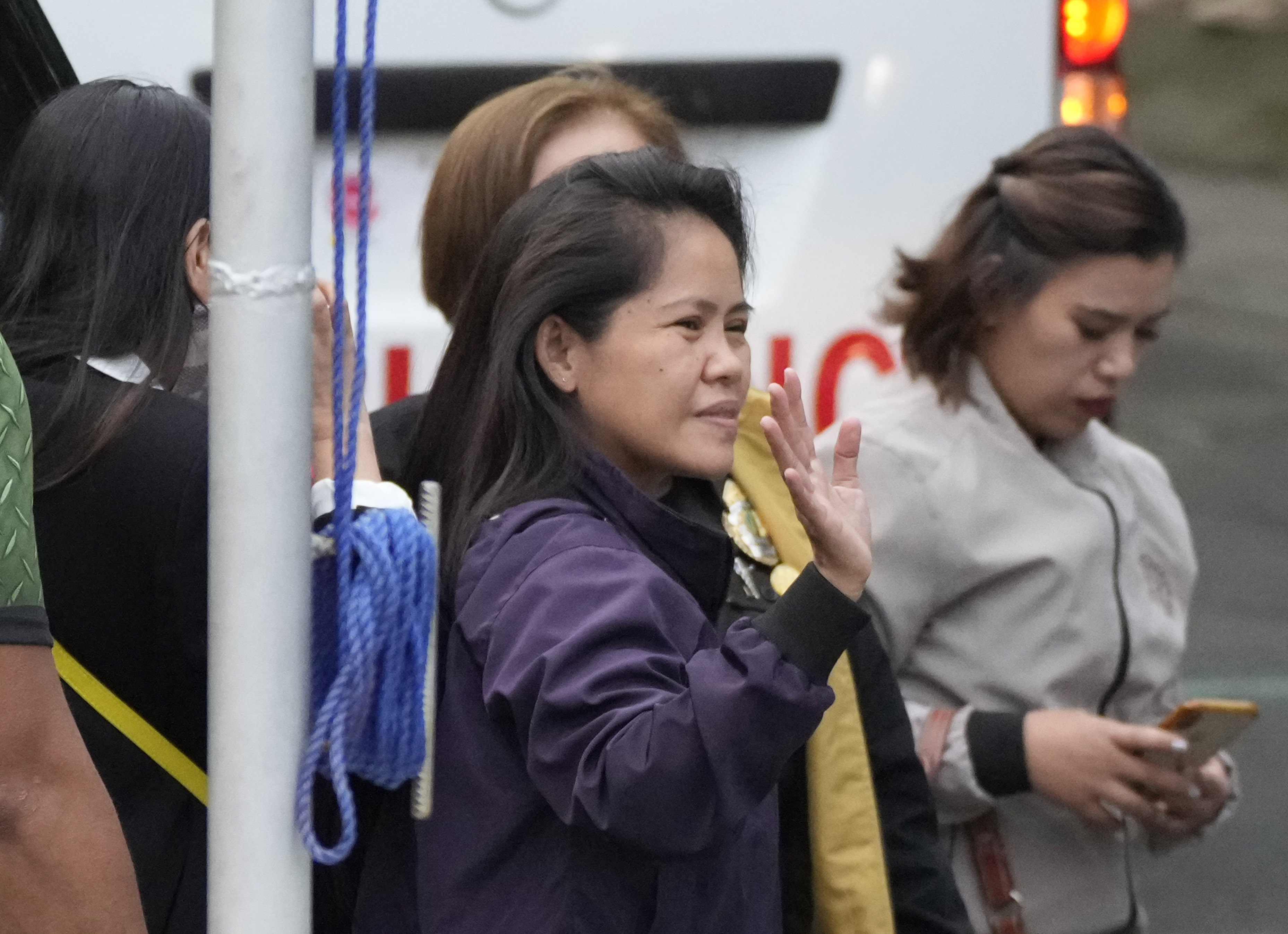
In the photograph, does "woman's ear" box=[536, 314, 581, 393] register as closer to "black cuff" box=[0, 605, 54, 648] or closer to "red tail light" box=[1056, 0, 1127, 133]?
"black cuff" box=[0, 605, 54, 648]

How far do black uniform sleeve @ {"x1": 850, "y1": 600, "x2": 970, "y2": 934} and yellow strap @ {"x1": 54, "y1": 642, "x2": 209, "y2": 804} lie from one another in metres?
0.67

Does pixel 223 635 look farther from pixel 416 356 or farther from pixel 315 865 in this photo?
pixel 416 356

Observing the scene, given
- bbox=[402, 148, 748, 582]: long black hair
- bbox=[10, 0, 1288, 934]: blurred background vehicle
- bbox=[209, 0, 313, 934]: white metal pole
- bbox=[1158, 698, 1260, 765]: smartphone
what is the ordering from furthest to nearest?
1. bbox=[10, 0, 1288, 934]: blurred background vehicle
2. bbox=[1158, 698, 1260, 765]: smartphone
3. bbox=[402, 148, 748, 582]: long black hair
4. bbox=[209, 0, 313, 934]: white metal pole

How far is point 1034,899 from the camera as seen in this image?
7.82 feet

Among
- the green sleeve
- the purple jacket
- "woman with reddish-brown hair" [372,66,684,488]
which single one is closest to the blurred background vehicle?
"woman with reddish-brown hair" [372,66,684,488]

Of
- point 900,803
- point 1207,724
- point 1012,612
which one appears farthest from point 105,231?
point 1207,724

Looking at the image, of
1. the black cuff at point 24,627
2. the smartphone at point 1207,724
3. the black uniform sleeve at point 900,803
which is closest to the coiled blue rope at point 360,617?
the black cuff at point 24,627

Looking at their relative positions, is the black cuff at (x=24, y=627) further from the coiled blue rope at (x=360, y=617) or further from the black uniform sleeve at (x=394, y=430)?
the black uniform sleeve at (x=394, y=430)

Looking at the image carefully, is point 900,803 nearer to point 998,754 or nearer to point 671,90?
point 998,754

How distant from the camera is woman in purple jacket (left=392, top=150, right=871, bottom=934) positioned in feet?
4.90

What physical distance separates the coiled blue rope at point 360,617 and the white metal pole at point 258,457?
3 centimetres

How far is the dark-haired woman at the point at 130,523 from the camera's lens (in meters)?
1.83

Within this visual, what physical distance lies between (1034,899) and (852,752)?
0.58 metres

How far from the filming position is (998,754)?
2311 millimetres
